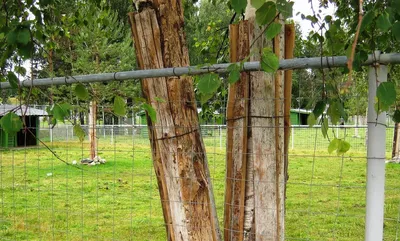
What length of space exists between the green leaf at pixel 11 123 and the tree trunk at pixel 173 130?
0.76 metres

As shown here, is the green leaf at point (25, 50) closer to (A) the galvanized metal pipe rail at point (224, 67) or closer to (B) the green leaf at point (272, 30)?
(A) the galvanized metal pipe rail at point (224, 67)

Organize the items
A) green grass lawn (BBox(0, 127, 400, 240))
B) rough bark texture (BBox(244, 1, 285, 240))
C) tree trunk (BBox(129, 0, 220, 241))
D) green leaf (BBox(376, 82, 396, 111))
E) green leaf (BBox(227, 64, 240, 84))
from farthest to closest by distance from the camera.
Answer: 1. green grass lawn (BBox(0, 127, 400, 240))
2. tree trunk (BBox(129, 0, 220, 241))
3. rough bark texture (BBox(244, 1, 285, 240))
4. green leaf (BBox(227, 64, 240, 84))
5. green leaf (BBox(376, 82, 396, 111))

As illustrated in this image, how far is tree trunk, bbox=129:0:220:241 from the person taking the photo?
84.8 inches

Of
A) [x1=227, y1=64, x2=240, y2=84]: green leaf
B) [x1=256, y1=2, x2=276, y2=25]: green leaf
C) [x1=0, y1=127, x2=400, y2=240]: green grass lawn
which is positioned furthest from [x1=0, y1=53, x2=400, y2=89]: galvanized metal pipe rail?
[x1=0, y1=127, x2=400, y2=240]: green grass lawn

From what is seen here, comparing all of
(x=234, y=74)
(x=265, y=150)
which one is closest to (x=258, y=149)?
(x=265, y=150)

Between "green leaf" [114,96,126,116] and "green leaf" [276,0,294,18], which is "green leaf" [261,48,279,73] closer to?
"green leaf" [276,0,294,18]

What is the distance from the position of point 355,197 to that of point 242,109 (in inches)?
244

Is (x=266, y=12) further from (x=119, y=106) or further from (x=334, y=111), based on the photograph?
(x=119, y=106)

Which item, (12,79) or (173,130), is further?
(173,130)

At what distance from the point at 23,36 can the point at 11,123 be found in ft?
1.07

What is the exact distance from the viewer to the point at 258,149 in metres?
1.93

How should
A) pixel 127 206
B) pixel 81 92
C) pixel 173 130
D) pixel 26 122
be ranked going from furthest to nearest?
1. pixel 26 122
2. pixel 127 206
3. pixel 173 130
4. pixel 81 92

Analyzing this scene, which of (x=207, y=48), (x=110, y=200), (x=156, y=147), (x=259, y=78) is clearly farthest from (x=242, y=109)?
(x=110, y=200)

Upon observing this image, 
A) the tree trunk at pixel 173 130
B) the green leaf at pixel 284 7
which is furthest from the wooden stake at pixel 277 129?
the green leaf at pixel 284 7
